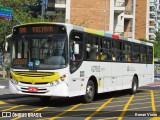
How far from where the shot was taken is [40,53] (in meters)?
14.2

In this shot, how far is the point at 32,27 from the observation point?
578 inches

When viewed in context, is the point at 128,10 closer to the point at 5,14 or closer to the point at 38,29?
the point at 5,14

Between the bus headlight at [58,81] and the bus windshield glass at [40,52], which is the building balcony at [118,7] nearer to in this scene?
the bus windshield glass at [40,52]

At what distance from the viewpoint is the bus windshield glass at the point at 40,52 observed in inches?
553

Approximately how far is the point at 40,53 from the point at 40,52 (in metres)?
0.04

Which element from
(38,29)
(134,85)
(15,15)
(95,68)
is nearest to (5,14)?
(134,85)

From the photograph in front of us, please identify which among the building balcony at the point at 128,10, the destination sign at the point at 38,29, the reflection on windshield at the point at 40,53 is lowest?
the reflection on windshield at the point at 40,53

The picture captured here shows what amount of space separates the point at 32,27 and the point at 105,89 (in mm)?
4524

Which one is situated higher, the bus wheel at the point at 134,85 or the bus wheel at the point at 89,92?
the bus wheel at the point at 89,92

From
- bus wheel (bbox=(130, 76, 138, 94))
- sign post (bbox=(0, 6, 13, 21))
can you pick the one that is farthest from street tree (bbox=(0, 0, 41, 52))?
bus wheel (bbox=(130, 76, 138, 94))

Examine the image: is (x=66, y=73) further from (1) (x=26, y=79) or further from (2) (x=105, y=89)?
(2) (x=105, y=89)

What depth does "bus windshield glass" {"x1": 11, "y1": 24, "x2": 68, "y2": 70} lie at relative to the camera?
1404 centimetres

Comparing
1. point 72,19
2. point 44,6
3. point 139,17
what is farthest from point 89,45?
point 139,17

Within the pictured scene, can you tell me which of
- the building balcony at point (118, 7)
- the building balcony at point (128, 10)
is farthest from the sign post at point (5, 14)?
the building balcony at point (128, 10)
